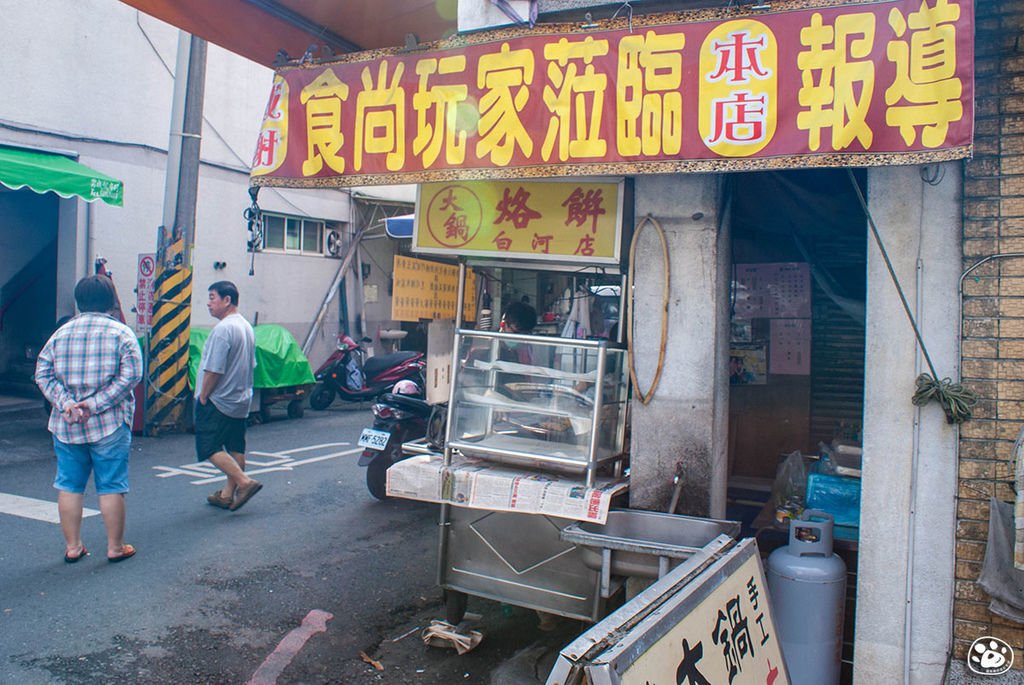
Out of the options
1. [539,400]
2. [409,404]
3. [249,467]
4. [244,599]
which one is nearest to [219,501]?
[249,467]

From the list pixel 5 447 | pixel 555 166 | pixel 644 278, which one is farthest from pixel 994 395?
pixel 5 447

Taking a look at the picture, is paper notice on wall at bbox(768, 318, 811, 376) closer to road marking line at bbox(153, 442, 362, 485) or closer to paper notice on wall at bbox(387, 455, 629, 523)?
paper notice on wall at bbox(387, 455, 629, 523)

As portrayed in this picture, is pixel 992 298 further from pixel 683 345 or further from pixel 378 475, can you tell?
pixel 378 475

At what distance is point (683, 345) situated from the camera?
430 centimetres

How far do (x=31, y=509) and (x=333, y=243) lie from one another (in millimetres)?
10140

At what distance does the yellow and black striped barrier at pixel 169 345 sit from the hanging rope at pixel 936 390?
8.94 metres

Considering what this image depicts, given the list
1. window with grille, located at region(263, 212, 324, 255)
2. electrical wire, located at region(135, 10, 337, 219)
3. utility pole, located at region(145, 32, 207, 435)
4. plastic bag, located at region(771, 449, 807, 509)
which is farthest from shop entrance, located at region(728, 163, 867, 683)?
window with grille, located at region(263, 212, 324, 255)

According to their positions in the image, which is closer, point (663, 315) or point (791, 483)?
point (663, 315)

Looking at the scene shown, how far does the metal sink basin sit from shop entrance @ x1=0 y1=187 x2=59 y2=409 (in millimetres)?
11269

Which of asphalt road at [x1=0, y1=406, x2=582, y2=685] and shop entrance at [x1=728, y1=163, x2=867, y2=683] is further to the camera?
shop entrance at [x1=728, y1=163, x2=867, y2=683]

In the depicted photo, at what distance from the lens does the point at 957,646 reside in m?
3.75

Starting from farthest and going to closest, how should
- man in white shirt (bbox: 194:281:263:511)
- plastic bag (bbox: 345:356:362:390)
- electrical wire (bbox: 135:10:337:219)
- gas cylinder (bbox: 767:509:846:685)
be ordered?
plastic bag (bbox: 345:356:362:390) < electrical wire (bbox: 135:10:337:219) < man in white shirt (bbox: 194:281:263:511) < gas cylinder (bbox: 767:509:846:685)

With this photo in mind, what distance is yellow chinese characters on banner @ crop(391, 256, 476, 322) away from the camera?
5.21 metres

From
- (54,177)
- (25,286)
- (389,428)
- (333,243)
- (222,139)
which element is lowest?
(389,428)
